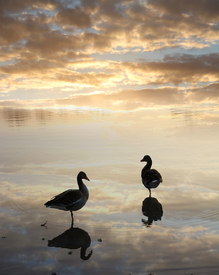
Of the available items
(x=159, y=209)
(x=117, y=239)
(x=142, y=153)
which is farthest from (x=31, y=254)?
(x=142, y=153)

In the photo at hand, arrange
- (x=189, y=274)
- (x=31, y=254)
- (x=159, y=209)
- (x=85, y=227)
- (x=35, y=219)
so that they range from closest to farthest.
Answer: (x=189, y=274)
(x=31, y=254)
(x=85, y=227)
(x=35, y=219)
(x=159, y=209)

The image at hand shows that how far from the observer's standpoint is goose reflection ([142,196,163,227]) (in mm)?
9344

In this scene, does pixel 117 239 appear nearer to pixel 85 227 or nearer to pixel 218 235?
pixel 85 227

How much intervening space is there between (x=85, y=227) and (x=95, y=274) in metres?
2.68

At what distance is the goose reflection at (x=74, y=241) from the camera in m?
7.45

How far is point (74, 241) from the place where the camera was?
780 cm

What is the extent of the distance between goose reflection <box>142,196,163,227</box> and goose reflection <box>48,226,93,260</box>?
2429 millimetres

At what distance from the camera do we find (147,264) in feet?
21.5

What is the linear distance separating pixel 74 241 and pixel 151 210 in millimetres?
3819

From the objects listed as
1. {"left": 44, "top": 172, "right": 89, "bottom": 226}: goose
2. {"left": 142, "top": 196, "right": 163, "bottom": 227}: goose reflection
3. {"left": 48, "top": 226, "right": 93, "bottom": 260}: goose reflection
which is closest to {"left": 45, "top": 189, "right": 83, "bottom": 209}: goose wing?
{"left": 44, "top": 172, "right": 89, "bottom": 226}: goose

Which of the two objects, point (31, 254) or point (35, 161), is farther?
point (35, 161)

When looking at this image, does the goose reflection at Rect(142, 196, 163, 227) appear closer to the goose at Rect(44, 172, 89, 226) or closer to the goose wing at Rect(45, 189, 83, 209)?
the goose at Rect(44, 172, 89, 226)

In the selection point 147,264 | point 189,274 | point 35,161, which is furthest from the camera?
point 35,161

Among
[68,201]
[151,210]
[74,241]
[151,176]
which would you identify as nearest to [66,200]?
[68,201]
